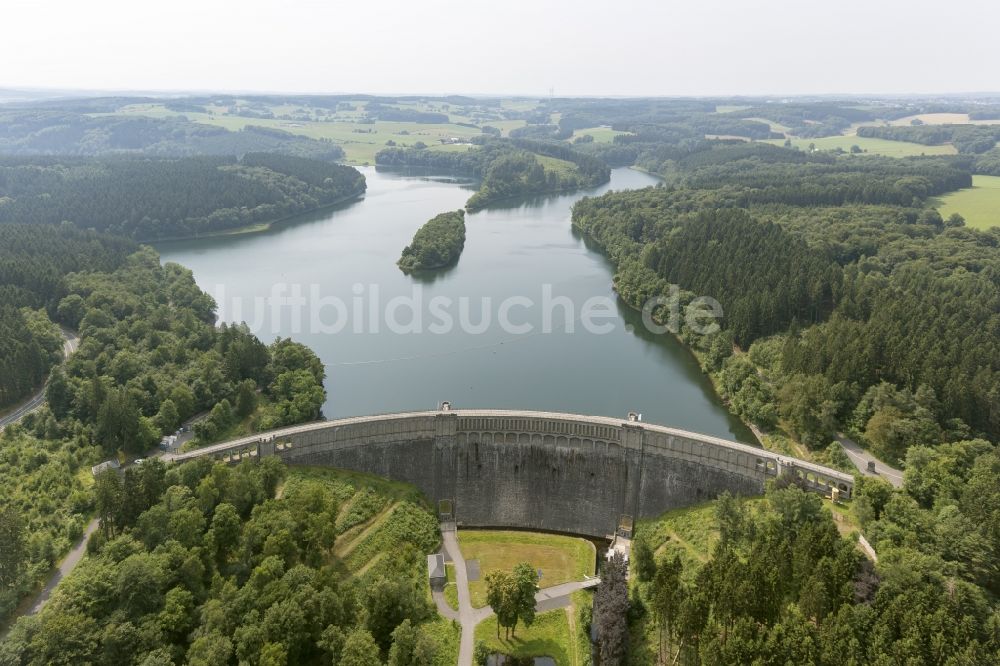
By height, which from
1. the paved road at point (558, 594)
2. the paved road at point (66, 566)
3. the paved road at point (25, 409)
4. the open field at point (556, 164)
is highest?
the paved road at point (66, 566)

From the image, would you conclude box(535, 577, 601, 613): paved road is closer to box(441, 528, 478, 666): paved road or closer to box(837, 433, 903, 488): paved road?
box(441, 528, 478, 666): paved road

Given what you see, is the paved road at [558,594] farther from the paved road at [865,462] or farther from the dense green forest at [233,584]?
the paved road at [865,462]

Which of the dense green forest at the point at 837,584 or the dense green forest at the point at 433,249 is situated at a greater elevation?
the dense green forest at the point at 837,584

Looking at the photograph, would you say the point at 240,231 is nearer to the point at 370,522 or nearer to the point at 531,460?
the point at 531,460

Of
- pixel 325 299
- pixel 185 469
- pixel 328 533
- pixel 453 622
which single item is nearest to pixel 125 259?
pixel 325 299

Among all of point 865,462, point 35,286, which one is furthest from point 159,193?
point 865,462

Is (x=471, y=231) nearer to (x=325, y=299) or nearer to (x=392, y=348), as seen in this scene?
(x=325, y=299)

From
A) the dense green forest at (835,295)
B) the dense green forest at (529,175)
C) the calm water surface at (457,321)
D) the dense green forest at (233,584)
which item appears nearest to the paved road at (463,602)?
the dense green forest at (233,584)

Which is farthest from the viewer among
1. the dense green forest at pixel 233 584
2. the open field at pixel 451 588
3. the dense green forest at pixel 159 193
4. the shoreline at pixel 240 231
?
the shoreline at pixel 240 231
